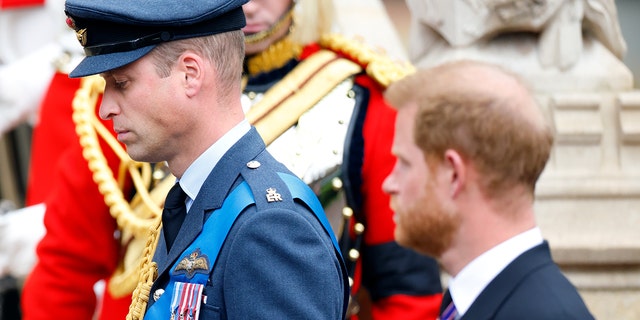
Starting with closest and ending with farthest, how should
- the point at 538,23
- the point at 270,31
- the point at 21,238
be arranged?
the point at 270,31
the point at 538,23
the point at 21,238

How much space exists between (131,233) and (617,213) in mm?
1417

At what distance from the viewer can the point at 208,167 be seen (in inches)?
102

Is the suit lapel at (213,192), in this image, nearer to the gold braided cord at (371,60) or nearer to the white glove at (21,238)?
the gold braided cord at (371,60)

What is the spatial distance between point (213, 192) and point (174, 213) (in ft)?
0.49

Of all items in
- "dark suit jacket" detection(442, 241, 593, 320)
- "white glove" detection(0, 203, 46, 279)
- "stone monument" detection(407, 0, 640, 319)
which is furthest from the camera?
"white glove" detection(0, 203, 46, 279)

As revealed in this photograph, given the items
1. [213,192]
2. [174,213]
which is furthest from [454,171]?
[174,213]

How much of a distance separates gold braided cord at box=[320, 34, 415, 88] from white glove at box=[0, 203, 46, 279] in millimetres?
1109

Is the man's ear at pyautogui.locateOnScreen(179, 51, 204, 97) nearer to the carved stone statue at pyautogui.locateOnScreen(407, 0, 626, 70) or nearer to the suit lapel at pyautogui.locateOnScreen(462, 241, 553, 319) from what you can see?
the suit lapel at pyautogui.locateOnScreen(462, 241, 553, 319)

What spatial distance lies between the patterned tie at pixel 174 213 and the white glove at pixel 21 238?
1.74 meters

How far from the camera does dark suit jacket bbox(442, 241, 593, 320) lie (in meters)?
2.30

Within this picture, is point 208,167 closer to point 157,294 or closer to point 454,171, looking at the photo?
point 157,294

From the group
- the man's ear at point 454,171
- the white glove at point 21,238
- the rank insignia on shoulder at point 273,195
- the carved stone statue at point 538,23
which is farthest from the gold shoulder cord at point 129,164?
the man's ear at point 454,171

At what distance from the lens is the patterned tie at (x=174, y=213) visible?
8.71 feet

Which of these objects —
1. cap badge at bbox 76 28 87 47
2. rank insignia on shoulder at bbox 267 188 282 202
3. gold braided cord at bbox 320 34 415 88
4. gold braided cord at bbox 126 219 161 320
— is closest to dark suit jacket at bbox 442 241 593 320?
rank insignia on shoulder at bbox 267 188 282 202
